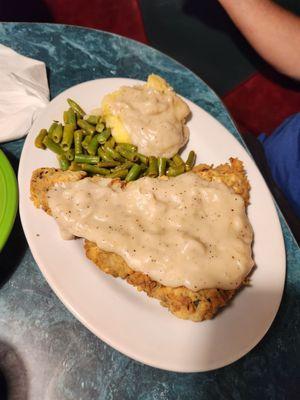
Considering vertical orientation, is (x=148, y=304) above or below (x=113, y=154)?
below

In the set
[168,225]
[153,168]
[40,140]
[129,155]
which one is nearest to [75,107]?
[40,140]

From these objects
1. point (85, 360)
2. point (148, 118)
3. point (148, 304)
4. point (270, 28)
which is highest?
point (270, 28)

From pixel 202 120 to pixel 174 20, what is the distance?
6.69ft

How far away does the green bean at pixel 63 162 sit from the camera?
2.02 m

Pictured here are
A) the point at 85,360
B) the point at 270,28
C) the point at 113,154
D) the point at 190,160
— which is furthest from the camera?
the point at 270,28

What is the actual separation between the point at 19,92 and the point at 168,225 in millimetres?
1160

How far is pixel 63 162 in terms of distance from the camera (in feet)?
6.64

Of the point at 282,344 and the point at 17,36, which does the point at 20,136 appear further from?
the point at 282,344

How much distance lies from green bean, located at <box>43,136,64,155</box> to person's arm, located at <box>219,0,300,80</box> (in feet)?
5.46

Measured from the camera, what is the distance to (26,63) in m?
2.37

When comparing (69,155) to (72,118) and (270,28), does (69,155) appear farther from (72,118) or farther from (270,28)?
(270,28)

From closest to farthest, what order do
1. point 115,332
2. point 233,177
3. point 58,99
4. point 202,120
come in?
point 115,332 < point 233,177 < point 58,99 < point 202,120

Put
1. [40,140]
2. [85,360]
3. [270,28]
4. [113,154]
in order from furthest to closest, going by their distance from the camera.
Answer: [270,28], [113,154], [40,140], [85,360]

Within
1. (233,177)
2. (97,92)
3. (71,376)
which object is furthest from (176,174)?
(71,376)
